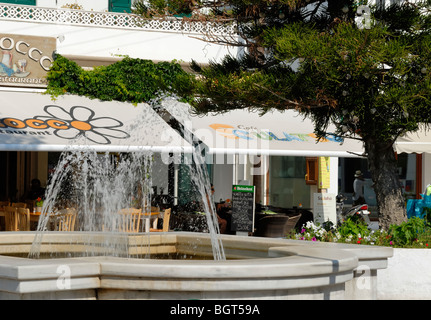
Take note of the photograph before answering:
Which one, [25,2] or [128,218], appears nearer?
[128,218]

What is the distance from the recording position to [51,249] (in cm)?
698

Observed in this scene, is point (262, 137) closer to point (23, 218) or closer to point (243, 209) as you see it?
point (243, 209)

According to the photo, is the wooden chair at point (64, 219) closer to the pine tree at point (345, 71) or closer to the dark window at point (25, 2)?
the pine tree at point (345, 71)

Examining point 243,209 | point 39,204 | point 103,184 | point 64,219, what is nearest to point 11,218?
point 39,204

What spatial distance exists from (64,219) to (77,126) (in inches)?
72.8

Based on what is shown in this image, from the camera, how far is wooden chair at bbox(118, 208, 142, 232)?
41.1ft

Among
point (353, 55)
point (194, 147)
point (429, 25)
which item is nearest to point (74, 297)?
point (353, 55)

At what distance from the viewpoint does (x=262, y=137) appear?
14.1 meters

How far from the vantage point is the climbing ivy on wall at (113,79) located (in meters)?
15.9

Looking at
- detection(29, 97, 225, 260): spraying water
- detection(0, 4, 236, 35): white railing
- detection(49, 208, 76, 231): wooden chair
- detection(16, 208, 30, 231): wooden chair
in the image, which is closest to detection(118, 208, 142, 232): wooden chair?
detection(29, 97, 225, 260): spraying water

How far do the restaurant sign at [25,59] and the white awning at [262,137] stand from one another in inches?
124

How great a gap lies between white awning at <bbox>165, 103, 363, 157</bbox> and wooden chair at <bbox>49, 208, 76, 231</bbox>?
2723 millimetres

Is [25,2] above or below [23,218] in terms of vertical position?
above

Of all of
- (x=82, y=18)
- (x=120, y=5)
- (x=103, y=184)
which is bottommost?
(x=103, y=184)
